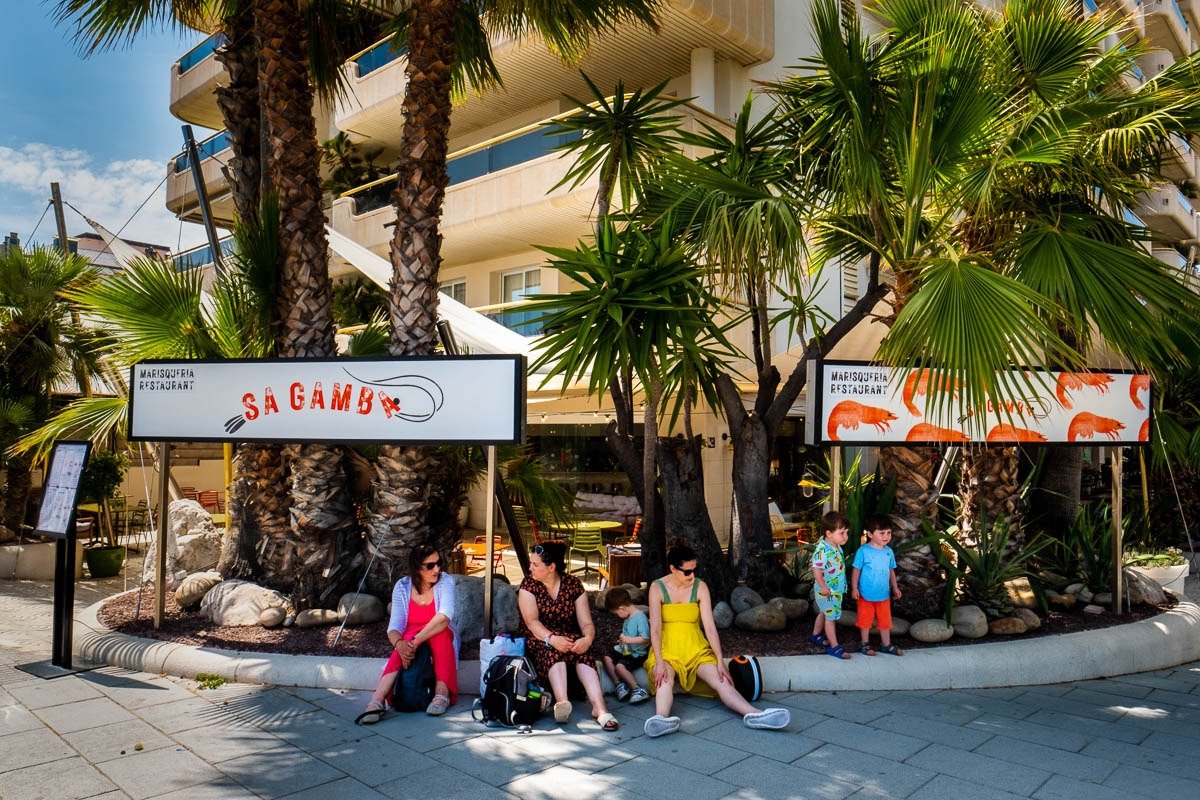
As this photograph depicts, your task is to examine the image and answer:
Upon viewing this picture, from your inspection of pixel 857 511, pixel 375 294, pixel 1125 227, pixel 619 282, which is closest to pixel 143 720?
pixel 619 282

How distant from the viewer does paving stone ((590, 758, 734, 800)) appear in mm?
4531

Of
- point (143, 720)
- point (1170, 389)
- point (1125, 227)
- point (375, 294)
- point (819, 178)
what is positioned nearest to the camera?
point (143, 720)

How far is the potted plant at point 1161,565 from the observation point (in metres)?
9.93

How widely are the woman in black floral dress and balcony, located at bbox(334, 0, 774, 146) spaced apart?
8859mm

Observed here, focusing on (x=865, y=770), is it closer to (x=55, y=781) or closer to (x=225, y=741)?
(x=225, y=741)

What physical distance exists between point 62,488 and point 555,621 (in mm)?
4580

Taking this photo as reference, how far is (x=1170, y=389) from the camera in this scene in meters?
Result: 10.6

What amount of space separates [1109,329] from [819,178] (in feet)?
9.77

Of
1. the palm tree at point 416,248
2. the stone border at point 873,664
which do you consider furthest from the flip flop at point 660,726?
the palm tree at point 416,248

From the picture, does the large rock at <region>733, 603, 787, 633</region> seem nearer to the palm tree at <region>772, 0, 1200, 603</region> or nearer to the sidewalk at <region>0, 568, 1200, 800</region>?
the sidewalk at <region>0, 568, 1200, 800</region>

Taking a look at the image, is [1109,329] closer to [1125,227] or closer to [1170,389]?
[1125,227]

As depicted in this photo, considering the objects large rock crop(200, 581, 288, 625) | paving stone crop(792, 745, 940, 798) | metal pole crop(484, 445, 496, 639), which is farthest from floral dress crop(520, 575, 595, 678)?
large rock crop(200, 581, 288, 625)

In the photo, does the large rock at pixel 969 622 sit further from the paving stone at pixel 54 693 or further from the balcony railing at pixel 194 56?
the balcony railing at pixel 194 56

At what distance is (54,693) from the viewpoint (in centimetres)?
630
